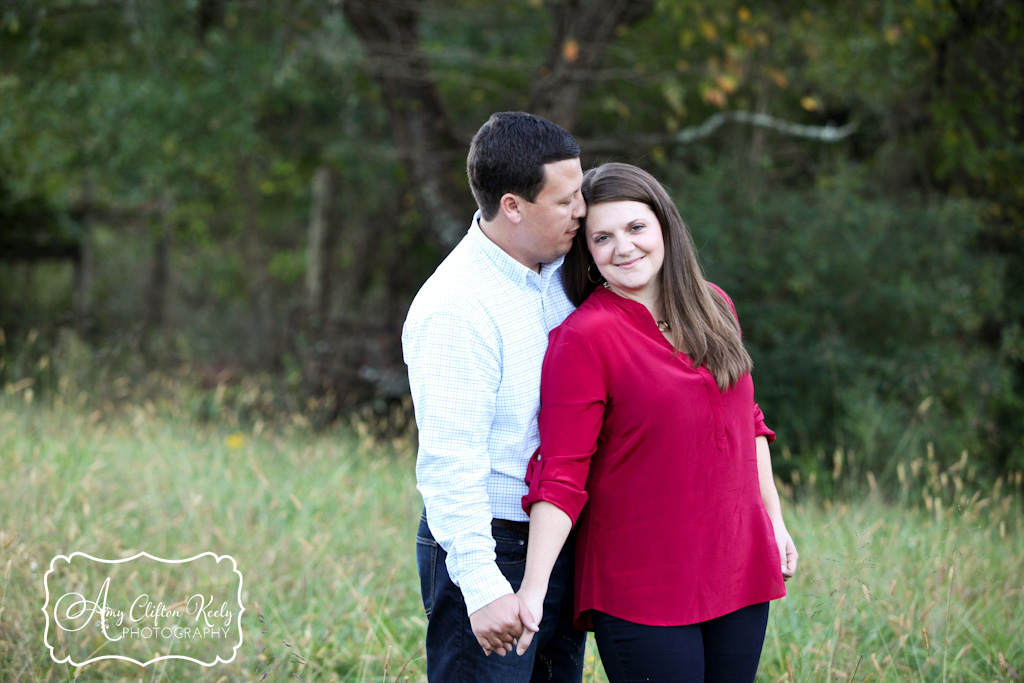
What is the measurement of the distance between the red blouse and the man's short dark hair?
34cm

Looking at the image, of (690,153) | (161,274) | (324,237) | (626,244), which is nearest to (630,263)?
(626,244)

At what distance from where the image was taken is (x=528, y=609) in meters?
1.85

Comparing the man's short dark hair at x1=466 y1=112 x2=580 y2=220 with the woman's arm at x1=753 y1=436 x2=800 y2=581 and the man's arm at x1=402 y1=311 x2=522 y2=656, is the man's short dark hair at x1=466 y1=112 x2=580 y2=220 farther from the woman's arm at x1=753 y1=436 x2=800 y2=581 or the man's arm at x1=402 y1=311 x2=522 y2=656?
the woman's arm at x1=753 y1=436 x2=800 y2=581

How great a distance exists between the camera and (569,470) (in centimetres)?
188

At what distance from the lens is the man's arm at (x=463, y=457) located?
1.82 metres

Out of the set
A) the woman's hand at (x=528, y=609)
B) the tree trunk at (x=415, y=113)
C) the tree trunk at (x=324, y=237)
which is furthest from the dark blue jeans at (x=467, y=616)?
the tree trunk at (x=324, y=237)

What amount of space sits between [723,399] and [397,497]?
10.4ft

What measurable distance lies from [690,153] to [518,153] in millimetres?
8193

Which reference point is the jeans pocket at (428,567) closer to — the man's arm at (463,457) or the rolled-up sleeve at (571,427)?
the man's arm at (463,457)

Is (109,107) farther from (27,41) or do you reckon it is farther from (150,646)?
(150,646)

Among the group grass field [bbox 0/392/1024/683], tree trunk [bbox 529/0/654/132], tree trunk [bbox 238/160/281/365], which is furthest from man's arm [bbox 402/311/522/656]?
tree trunk [bbox 238/160/281/365]

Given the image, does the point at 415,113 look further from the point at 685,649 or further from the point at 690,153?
the point at 685,649

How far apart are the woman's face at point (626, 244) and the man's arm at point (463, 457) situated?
0.35 metres

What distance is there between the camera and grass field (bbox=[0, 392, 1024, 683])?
296cm
